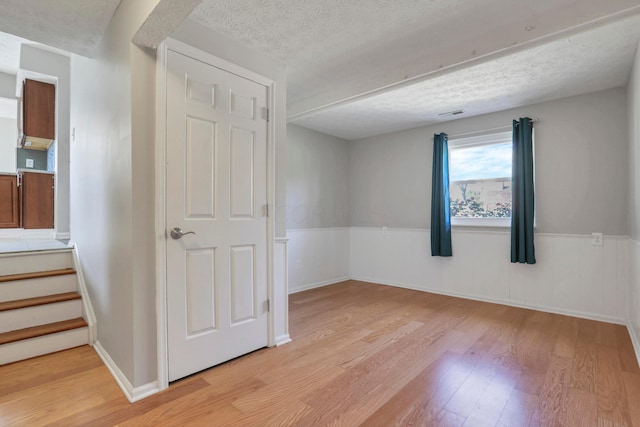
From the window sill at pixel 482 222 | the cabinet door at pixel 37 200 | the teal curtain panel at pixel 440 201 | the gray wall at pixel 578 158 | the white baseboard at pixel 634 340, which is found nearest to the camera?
the white baseboard at pixel 634 340

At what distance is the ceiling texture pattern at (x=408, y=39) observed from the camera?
2.01 m

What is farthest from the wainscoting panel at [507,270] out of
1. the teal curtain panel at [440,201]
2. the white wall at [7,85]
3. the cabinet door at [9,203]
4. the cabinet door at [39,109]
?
the cabinet door at [9,203]

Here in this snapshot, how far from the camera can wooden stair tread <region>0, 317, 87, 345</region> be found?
2244 mm

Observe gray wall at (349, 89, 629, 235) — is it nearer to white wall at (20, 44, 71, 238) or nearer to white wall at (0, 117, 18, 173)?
white wall at (20, 44, 71, 238)

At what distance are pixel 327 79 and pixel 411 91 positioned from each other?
86 centimetres

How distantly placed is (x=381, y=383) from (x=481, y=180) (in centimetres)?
307

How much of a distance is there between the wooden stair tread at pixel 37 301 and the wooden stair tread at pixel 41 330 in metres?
0.17

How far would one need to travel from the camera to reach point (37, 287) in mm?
2645

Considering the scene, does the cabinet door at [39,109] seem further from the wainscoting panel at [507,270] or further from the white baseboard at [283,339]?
the wainscoting panel at [507,270]

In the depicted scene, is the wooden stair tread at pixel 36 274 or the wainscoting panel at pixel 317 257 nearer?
the wooden stair tread at pixel 36 274

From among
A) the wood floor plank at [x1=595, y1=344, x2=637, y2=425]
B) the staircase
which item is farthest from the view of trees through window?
the staircase

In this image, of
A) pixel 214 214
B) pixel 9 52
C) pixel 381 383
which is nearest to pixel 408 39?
Answer: pixel 214 214

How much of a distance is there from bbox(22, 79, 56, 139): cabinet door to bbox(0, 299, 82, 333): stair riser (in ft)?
9.25

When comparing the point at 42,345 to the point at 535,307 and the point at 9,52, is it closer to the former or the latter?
the point at 9,52
